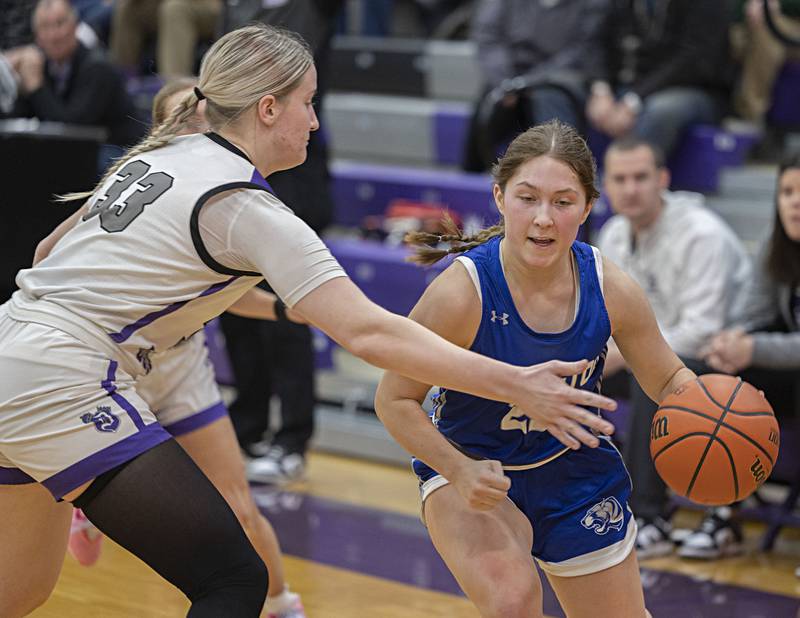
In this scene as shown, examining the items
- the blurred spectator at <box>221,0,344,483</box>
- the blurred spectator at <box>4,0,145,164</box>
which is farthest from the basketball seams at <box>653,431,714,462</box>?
the blurred spectator at <box>4,0,145,164</box>

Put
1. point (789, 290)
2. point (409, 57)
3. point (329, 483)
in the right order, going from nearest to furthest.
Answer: point (789, 290), point (329, 483), point (409, 57)

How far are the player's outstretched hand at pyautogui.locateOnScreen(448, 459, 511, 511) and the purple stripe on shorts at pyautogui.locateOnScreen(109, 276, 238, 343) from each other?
0.67 metres

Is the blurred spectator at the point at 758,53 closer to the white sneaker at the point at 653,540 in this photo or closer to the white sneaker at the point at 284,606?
the white sneaker at the point at 653,540

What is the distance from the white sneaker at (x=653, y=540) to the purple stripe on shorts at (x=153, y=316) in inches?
109

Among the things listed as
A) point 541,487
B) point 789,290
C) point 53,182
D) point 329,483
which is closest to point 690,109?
point 789,290

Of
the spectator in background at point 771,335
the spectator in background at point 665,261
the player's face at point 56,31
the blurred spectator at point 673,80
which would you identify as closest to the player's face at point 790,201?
the spectator in background at point 771,335

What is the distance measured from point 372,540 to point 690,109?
3083 millimetres

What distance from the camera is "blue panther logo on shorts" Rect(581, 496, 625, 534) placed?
10.2 feet

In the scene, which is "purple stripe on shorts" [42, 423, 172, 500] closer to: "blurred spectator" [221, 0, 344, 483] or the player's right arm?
the player's right arm

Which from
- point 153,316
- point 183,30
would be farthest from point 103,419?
point 183,30

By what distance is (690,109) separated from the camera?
22.5 feet

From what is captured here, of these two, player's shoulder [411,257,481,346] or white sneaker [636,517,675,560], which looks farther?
white sneaker [636,517,675,560]

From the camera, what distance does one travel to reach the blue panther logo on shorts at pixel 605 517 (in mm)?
3094

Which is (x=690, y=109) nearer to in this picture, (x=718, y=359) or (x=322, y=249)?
(x=718, y=359)
